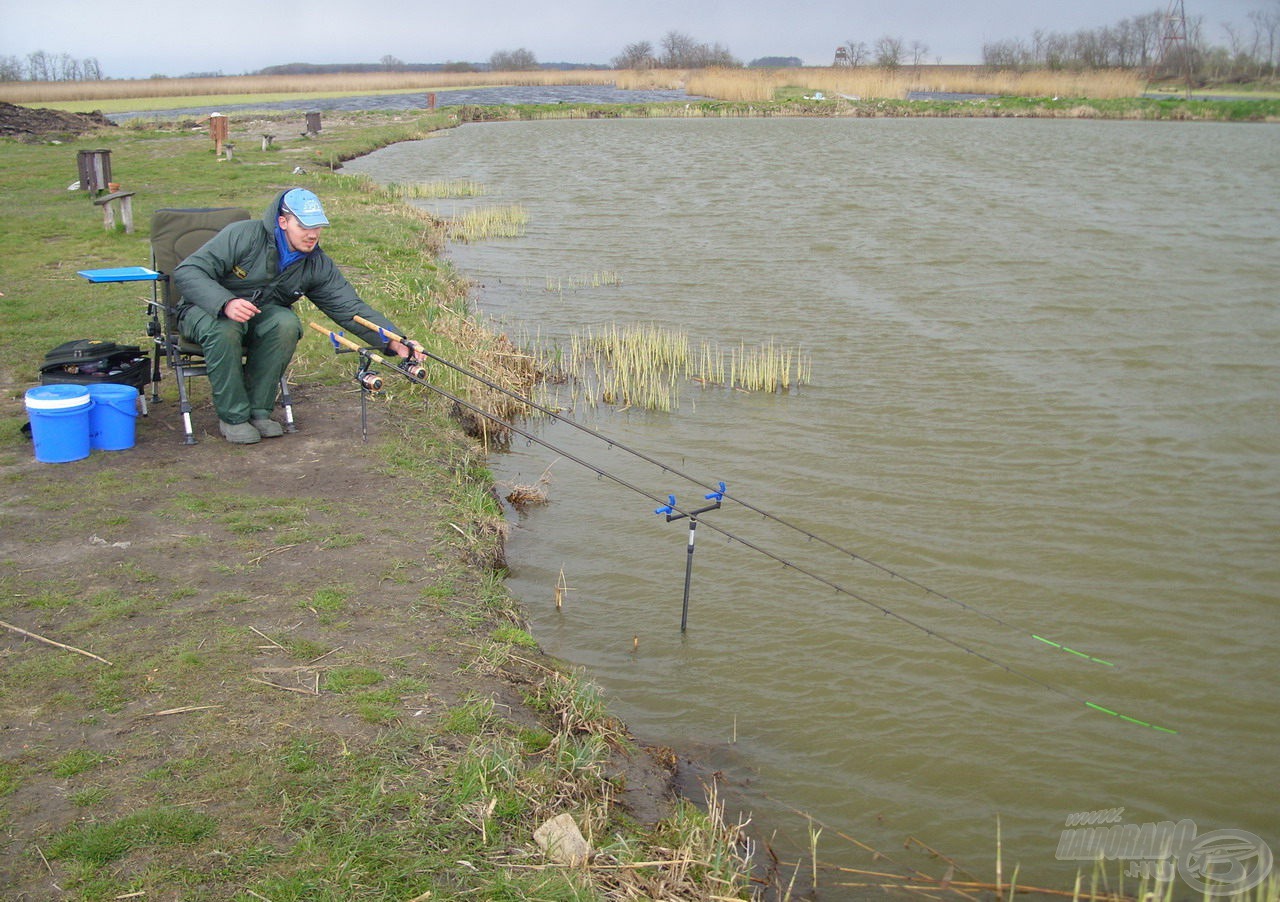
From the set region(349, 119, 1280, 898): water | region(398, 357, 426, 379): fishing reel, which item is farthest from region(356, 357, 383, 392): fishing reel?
region(349, 119, 1280, 898): water

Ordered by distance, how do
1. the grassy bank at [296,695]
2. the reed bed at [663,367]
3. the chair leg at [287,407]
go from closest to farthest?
1. the grassy bank at [296,695]
2. the chair leg at [287,407]
3. the reed bed at [663,367]

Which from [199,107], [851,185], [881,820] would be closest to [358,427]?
[881,820]

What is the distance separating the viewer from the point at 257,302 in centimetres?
654

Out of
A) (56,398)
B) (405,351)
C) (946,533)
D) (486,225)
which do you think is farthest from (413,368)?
(486,225)

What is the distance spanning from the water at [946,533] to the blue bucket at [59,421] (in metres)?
2.83

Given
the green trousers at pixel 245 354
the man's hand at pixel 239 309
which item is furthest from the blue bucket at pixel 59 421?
the man's hand at pixel 239 309

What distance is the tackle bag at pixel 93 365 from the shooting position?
6.52 metres

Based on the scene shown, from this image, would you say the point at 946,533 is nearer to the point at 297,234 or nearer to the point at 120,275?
the point at 297,234

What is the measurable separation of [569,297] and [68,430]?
8.26m

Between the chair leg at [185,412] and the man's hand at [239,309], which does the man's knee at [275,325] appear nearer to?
the man's hand at [239,309]

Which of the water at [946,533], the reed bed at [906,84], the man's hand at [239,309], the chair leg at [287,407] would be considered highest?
the reed bed at [906,84]

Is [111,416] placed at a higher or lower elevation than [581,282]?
lower

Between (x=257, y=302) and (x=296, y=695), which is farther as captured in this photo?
(x=257, y=302)

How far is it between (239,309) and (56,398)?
1161 mm
